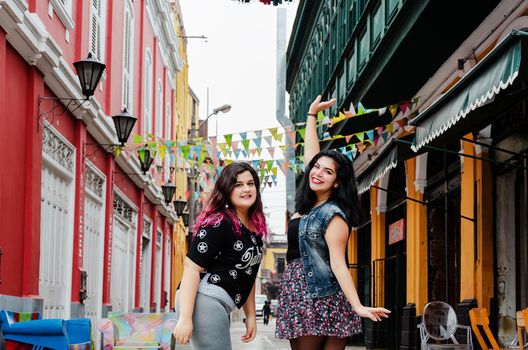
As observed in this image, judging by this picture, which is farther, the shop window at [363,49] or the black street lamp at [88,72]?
the shop window at [363,49]

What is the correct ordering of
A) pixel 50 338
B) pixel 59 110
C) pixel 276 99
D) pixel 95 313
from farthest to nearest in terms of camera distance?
pixel 276 99
pixel 95 313
pixel 59 110
pixel 50 338

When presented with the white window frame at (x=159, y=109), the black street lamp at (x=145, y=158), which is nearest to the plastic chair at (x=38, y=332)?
the black street lamp at (x=145, y=158)

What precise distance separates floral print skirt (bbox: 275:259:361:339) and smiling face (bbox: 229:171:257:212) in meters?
0.51

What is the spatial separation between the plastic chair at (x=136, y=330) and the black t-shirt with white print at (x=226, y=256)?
Result: 20.4ft

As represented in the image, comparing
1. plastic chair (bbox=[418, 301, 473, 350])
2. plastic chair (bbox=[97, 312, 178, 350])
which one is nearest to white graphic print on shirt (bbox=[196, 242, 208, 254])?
plastic chair (bbox=[418, 301, 473, 350])

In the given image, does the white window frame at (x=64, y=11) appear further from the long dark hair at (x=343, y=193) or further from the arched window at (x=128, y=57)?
the long dark hair at (x=343, y=193)

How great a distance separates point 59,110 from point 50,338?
7769 millimetres

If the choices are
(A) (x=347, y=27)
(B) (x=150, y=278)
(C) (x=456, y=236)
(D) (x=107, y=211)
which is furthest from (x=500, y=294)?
(B) (x=150, y=278)

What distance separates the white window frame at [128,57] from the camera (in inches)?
787

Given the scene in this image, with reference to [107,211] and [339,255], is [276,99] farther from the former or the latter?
[339,255]

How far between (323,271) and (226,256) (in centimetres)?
60

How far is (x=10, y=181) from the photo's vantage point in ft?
33.4

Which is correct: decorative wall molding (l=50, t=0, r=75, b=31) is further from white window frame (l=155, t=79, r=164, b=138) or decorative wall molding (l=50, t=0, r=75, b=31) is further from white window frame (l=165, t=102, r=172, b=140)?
white window frame (l=165, t=102, r=172, b=140)

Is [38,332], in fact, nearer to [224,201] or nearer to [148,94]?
[224,201]
